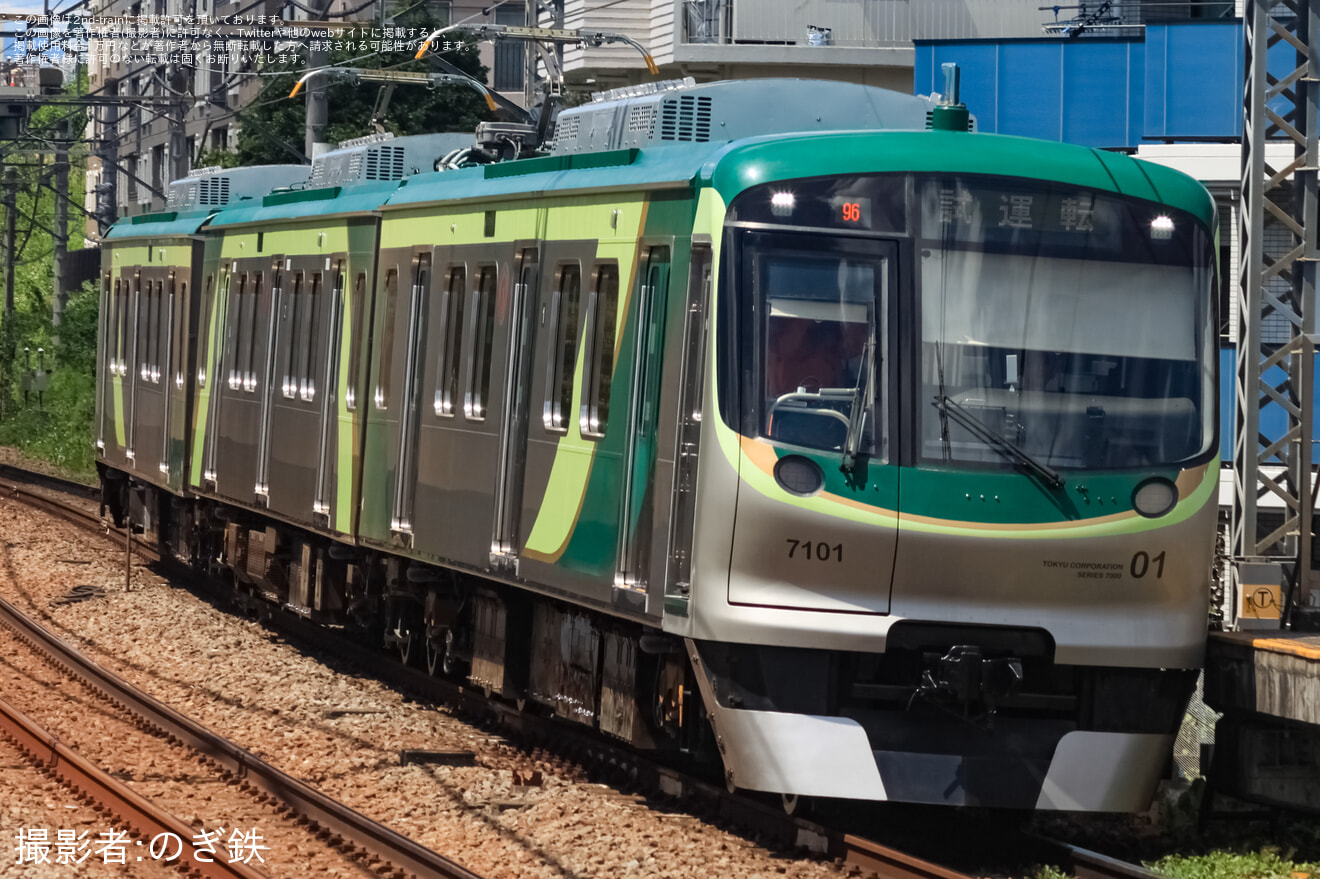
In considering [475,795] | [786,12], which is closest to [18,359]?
[786,12]

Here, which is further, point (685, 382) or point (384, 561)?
point (384, 561)

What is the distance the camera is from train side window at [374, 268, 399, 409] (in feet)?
45.3

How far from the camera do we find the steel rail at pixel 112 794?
872cm

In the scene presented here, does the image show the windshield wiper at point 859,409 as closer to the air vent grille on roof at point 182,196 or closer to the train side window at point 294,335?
the train side window at point 294,335

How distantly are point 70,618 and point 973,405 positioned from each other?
11.2m

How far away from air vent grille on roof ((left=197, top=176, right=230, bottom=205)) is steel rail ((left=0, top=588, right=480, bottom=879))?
6.18 m

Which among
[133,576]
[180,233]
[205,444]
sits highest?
[180,233]

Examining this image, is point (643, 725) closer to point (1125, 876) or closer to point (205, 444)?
point (1125, 876)

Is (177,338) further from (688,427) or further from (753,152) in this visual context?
(753,152)

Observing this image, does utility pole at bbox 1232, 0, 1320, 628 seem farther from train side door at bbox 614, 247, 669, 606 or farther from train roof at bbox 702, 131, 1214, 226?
train side door at bbox 614, 247, 669, 606

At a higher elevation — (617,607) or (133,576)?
(617,607)

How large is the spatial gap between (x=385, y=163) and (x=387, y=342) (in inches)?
101

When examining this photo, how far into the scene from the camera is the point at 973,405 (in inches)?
355

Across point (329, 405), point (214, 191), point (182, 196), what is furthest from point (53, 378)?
point (329, 405)
